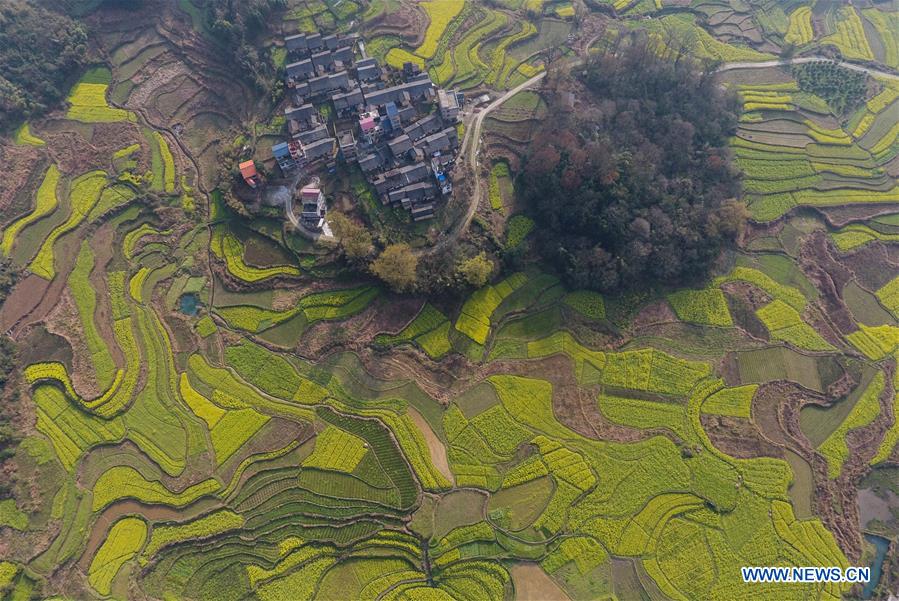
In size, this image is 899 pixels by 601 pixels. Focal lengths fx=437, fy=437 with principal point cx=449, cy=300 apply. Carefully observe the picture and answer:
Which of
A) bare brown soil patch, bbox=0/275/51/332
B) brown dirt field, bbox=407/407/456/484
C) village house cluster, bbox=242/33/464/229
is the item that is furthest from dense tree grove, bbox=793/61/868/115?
bare brown soil patch, bbox=0/275/51/332

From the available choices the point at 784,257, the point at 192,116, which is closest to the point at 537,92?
the point at 784,257

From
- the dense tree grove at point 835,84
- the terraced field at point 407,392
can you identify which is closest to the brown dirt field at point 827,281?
the terraced field at point 407,392

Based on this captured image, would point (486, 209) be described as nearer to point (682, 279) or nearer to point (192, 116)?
point (682, 279)

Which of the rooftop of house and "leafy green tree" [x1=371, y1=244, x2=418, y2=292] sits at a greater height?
the rooftop of house

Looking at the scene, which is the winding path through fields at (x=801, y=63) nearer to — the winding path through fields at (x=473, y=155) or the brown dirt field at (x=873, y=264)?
the winding path through fields at (x=473, y=155)

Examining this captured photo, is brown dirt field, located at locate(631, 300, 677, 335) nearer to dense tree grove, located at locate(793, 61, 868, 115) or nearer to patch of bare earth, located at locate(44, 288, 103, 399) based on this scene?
dense tree grove, located at locate(793, 61, 868, 115)
